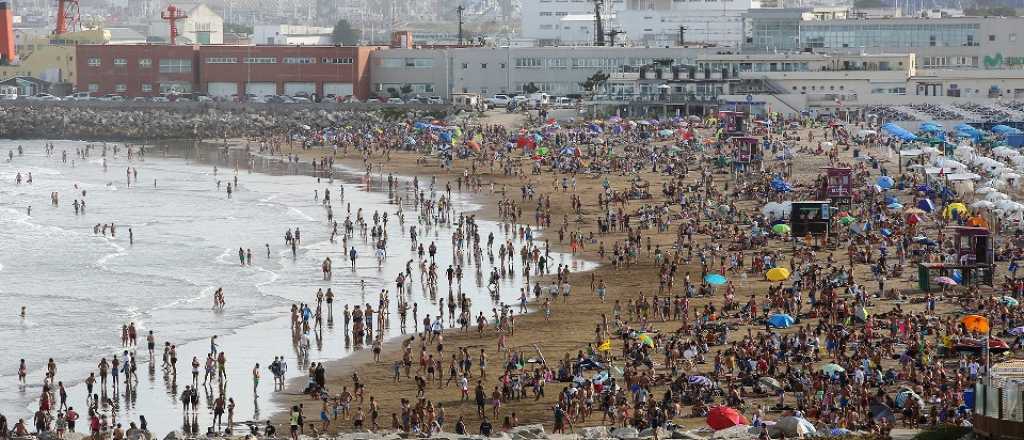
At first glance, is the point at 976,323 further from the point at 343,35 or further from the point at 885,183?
the point at 343,35

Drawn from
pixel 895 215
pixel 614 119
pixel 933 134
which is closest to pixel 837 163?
pixel 933 134

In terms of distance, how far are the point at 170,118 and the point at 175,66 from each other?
19.5 feet

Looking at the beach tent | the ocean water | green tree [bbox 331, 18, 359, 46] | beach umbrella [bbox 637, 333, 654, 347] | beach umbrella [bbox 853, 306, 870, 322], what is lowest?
the ocean water

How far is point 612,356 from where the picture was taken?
3397cm

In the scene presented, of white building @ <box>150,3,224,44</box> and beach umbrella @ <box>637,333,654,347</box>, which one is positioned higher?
white building @ <box>150,3,224,44</box>

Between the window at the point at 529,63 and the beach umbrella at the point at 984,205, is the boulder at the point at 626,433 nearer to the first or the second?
the beach umbrella at the point at 984,205

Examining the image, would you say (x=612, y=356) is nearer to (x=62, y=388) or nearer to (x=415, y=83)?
(x=62, y=388)

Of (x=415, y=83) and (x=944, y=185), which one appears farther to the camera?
(x=415, y=83)

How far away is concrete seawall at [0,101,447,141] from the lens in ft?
330

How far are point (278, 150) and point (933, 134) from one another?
34.0 m

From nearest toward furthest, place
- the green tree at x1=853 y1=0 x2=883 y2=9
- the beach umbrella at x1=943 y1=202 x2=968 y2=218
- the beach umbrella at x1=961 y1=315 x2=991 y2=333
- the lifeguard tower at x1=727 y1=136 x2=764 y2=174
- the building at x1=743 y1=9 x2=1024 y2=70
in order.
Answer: the beach umbrella at x1=961 y1=315 x2=991 y2=333
the beach umbrella at x1=943 y1=202 x2=968 y2=218
the lifeguard tower at x1=727 y1=136 x2=764 y2=174
the building at x1=743 y1=9 x2=1024 y2=70
the green tree at x1=853 y1=0 x2=883 y2=9

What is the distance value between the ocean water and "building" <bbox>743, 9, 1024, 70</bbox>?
35022 mm

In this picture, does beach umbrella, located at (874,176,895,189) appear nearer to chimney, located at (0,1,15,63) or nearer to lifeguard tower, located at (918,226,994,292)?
lifeguard tower, located at (918,226,994,292)

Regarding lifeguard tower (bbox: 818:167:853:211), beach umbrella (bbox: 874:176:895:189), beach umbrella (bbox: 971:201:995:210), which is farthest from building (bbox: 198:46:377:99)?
beach umbrella (bbox: 971:201:995:210)
